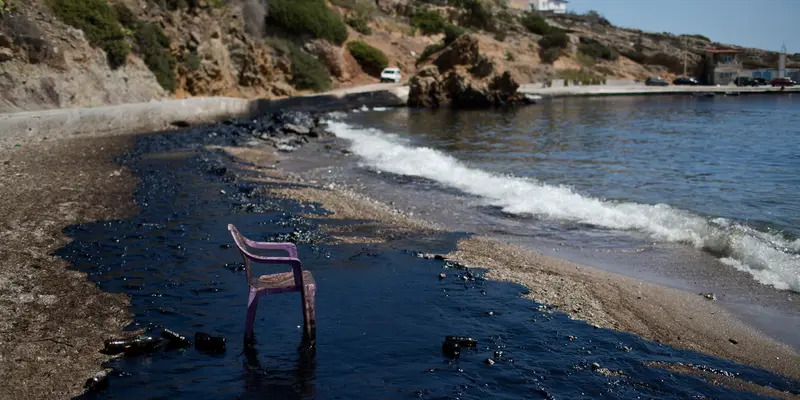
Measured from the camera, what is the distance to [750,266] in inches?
332

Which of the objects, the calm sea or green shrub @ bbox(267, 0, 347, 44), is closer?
the calm sea

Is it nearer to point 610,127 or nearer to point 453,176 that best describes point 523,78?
point 610,127

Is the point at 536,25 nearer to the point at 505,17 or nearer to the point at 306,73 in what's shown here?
the point at 505,17

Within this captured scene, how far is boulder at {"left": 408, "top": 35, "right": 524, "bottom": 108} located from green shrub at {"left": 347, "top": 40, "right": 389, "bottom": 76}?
27.0 feet

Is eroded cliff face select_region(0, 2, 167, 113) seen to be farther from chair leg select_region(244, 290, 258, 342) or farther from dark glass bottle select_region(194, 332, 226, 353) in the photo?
chair leg select_region(244, 290, 258, 342)

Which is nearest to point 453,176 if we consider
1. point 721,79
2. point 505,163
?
point 505,163

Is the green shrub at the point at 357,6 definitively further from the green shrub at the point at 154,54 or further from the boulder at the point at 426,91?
the green shrub at the point at 154,54

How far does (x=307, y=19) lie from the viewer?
184ft

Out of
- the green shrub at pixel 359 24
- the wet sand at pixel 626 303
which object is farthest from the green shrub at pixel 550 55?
the wet sand at pixel 626 303

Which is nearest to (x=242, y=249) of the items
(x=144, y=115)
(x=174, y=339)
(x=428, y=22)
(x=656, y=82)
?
(x=174, y=339)

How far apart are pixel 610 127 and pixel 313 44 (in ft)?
106

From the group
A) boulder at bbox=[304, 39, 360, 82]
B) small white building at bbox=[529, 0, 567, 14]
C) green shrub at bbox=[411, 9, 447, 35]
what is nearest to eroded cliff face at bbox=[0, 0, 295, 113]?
boulder at bbox=[304, 39, 360, 82]

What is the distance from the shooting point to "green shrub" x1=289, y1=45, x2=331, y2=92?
51.3m

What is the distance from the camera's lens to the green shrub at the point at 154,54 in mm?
34969
